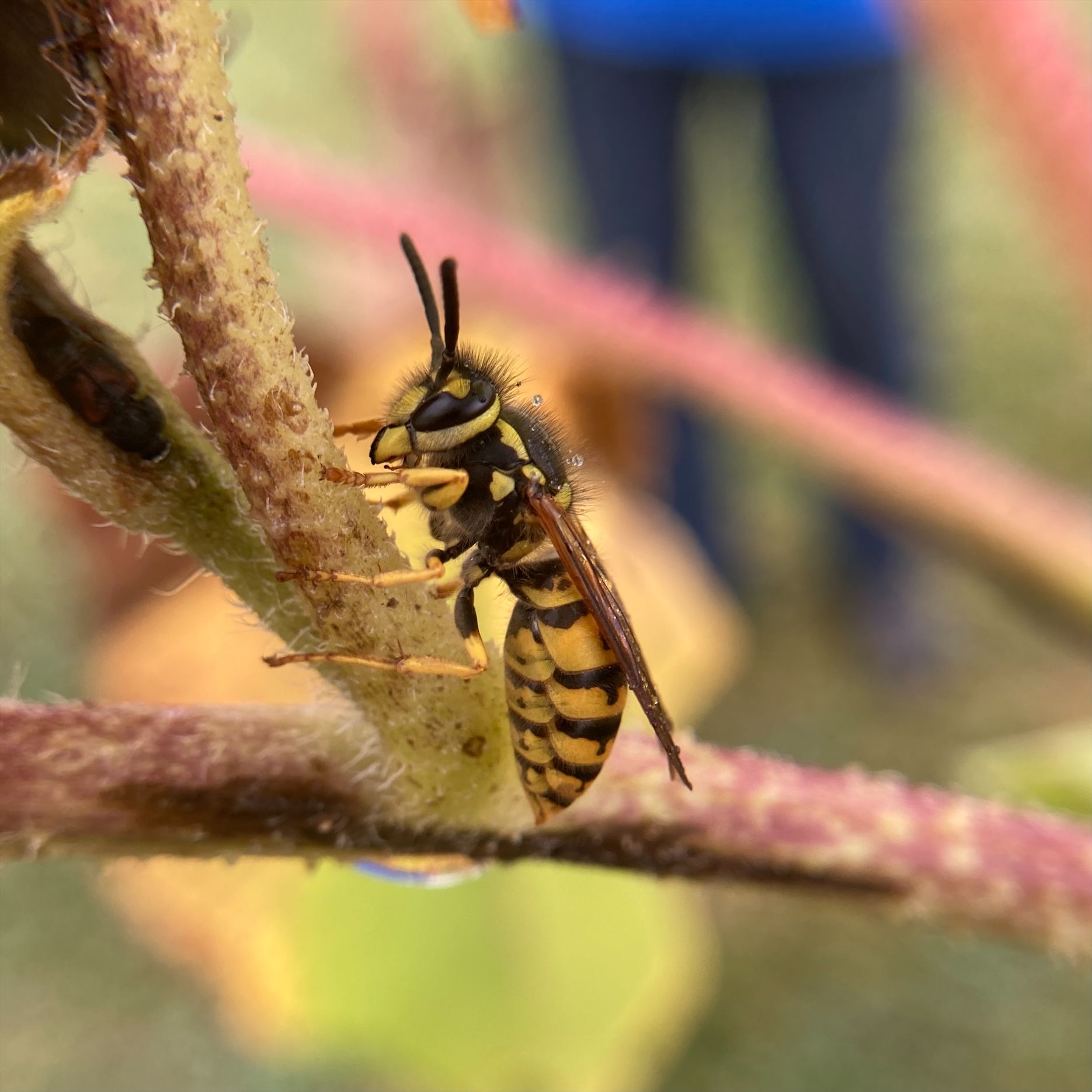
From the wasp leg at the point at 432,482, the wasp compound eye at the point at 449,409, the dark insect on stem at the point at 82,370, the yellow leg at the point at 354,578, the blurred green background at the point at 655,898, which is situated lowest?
the blurred green background at the point at 655,898

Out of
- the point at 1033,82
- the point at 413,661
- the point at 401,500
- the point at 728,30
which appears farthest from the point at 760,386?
the point at 728,30

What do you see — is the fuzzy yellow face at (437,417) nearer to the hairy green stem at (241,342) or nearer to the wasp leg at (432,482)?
the wasp leg at (432,482)

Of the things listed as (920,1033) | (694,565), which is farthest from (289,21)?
(920,1033)

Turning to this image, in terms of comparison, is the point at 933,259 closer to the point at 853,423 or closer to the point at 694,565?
the point at 694,565

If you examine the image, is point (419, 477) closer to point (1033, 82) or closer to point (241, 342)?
point (241, 342)

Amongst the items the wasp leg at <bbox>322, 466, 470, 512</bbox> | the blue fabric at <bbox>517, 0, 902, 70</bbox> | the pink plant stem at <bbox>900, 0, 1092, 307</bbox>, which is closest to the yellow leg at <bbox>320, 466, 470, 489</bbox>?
the wasp leg at <bbox>322, 466, 470, 512</bbox>

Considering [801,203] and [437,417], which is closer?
[437,417]

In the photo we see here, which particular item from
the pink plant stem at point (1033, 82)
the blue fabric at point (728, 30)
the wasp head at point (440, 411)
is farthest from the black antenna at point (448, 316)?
the blue fabric at point (728, 30)
